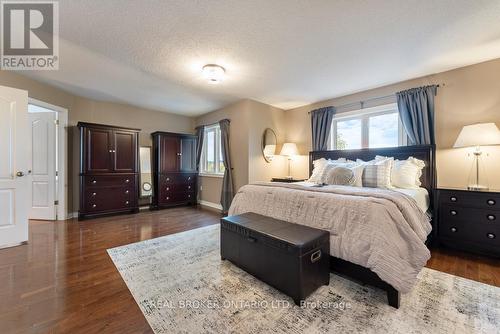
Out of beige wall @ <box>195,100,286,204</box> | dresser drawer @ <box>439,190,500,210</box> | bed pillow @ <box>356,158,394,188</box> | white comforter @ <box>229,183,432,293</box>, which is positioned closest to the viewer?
white comforter @ <box>229,183,432,293</box>

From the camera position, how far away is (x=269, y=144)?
15.9 feet

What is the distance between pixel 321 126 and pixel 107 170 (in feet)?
14.9

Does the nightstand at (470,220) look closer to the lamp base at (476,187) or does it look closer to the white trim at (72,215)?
the lamp base at (476,187)

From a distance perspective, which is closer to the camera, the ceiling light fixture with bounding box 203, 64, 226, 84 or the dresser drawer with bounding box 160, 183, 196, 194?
the ceiling light fixture with bounding box 203, 64, 226, 84

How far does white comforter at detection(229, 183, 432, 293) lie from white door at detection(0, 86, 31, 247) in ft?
11.7

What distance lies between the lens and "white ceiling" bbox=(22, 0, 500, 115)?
187 centimetres

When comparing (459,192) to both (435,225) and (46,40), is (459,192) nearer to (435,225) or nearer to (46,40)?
(435,225)

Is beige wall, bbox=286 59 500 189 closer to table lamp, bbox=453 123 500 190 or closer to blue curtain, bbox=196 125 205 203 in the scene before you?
table lamp, bbox=453 123 500 190

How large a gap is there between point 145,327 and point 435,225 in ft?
11.5

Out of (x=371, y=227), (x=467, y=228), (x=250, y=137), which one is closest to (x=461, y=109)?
(x=467, y=228)

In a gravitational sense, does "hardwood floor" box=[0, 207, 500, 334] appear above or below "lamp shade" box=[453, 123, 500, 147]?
below

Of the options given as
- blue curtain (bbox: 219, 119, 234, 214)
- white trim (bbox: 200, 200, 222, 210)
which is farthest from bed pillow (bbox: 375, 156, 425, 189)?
white trim (bbox: 200, 200, 222, 210)

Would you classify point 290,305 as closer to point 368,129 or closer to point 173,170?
point 368,129

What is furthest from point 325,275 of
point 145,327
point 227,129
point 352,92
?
point 227,129
